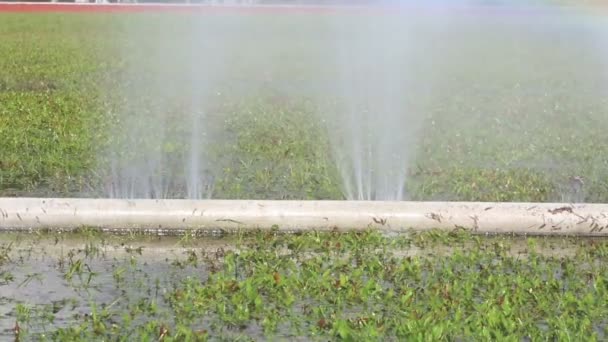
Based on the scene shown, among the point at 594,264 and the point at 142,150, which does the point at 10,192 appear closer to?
the point at 142,150

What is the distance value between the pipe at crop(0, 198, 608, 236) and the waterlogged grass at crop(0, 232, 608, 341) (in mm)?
76

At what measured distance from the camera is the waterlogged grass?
4.85 metres

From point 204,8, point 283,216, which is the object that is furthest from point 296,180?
point 204,8

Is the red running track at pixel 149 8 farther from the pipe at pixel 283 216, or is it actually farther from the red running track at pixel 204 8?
the pipe at pixel 283 216

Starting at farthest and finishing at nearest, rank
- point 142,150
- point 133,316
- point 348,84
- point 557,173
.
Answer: point 348,84
point 142,150
point 557,173
point 133,316

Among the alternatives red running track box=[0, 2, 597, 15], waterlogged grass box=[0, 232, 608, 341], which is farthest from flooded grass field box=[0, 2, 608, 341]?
red running track box=[0, 2, 597, 15]

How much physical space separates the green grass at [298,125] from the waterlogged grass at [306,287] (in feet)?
4.55

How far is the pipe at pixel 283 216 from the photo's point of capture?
248 inches

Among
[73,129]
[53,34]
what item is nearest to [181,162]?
[73,129]

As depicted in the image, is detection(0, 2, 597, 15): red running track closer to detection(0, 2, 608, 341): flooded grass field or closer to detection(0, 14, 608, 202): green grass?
detection(0, 14, 608, 202): green grass

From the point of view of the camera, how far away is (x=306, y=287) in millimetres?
5344

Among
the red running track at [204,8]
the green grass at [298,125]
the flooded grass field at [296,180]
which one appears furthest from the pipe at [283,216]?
the red running track at [204,8]

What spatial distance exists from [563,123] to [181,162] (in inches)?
159

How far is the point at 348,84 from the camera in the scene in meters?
14.6
